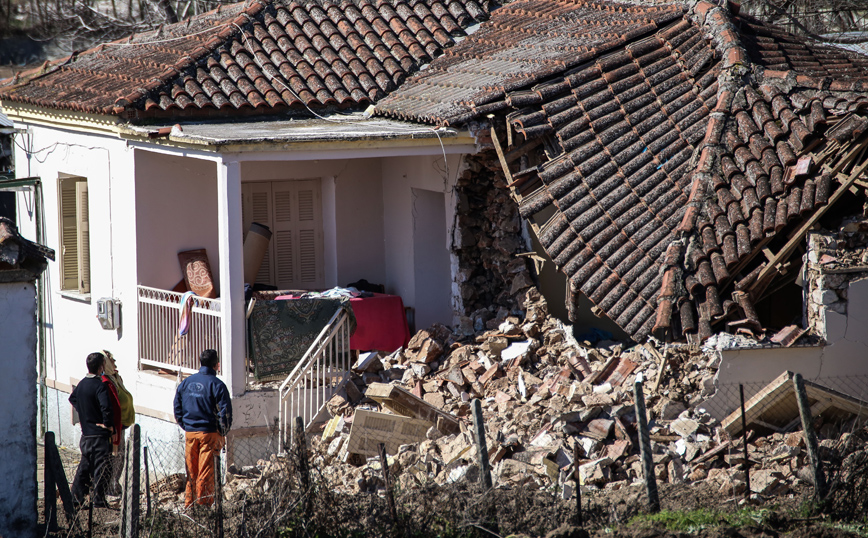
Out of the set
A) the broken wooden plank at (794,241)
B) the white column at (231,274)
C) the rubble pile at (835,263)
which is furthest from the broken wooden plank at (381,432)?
the rubble pile at (835,263)

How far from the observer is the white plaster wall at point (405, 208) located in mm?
11703

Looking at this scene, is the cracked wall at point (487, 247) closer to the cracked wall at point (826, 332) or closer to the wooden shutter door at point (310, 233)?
the wooden shutter door at point (310, 233)

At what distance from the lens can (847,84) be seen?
9.55 meters

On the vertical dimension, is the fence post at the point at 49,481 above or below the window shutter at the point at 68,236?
below

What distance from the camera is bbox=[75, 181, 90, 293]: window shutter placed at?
13148 mm

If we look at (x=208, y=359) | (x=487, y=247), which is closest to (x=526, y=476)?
(x=208, y=359)

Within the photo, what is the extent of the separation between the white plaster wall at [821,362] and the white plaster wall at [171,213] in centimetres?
638

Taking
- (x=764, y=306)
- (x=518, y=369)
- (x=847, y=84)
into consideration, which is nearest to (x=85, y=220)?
(x=518, y=369)

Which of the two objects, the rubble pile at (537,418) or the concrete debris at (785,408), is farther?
the rubble pile at (537,418)

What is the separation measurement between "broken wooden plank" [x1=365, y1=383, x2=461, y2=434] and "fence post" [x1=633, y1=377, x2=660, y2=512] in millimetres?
2860

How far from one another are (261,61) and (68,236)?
149 inches

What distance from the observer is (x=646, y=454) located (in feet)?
22.6

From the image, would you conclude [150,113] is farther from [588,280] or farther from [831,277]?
[831,277]

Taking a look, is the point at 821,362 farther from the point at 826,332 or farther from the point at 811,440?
the point at 811,440
